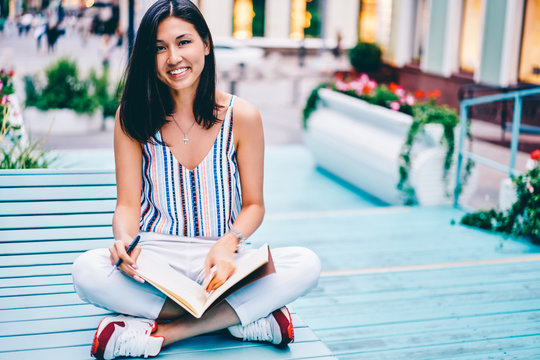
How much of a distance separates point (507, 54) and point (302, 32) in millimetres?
10861

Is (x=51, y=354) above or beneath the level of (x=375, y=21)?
beneath

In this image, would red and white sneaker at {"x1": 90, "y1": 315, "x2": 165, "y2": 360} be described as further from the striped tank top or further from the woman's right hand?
the striped tank top

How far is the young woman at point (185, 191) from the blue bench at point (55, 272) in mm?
98

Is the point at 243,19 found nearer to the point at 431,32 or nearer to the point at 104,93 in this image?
the point at 431,32

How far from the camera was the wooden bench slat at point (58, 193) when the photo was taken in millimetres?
2783

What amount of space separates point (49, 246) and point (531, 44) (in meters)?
10.2

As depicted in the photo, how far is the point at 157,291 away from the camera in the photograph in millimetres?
2049

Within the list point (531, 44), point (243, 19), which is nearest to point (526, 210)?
point (531, 44)

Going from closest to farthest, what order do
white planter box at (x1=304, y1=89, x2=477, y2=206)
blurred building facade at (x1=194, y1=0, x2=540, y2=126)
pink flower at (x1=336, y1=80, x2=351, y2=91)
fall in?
1. white planter box at (x1=304, y1=89, x2=477, y2=206)
2. pink flower at (x1=336, y1=80, x2=351, y2=91)
3. blurred building facade at (x1=194, y1=0, x2=540, y2=126)

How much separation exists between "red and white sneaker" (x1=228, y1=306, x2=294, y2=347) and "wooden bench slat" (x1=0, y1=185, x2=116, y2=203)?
1.14m

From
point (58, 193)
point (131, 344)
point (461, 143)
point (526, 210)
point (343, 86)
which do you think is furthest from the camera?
point (343, 86)

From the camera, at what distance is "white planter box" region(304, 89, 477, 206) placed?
5.67 meters

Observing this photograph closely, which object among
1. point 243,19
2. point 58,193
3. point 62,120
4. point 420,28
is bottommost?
point 62,120

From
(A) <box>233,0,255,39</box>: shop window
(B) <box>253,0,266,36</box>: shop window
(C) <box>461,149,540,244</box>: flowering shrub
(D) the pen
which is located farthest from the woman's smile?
(B) <box>253,0,266,36</box>: shop window
